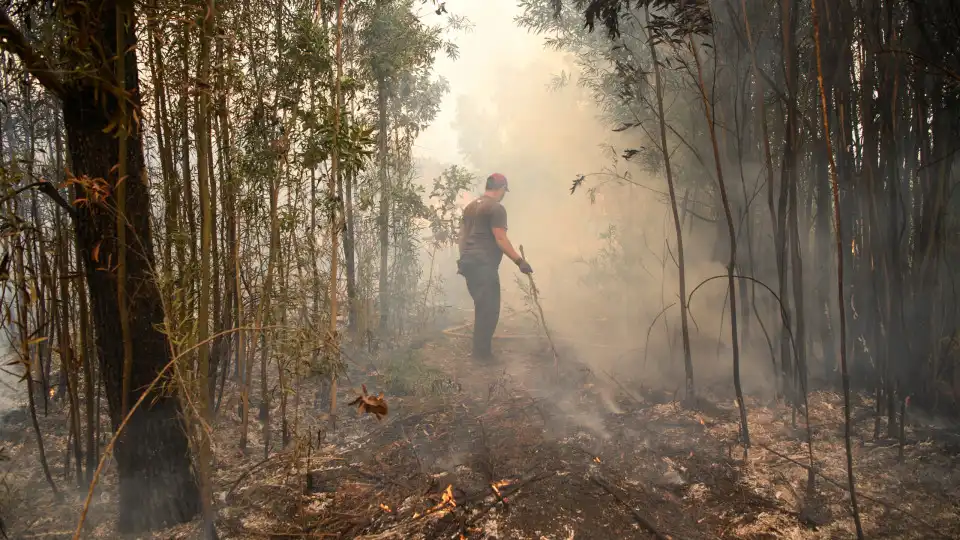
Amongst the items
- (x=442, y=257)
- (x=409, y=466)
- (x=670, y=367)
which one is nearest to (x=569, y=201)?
(x=442, y=257)

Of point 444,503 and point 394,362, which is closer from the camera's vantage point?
point 444,503

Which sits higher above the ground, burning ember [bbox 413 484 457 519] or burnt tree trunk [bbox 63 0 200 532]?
burnt tree trunk [bbox 63 0 200 532]

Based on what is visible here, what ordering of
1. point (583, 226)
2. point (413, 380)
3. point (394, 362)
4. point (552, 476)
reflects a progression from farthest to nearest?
point (583, 226)
point (394, 362)
point (413, 380)
point (552, 476)

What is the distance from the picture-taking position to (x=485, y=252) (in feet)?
20.0

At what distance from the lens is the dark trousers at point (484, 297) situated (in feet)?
20.1

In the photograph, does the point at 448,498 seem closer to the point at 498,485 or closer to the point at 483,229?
the point at 498,485

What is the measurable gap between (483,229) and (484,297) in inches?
30.5

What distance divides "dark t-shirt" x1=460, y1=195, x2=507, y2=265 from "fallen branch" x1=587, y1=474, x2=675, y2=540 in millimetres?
3321

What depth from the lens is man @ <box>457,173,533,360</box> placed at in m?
6.05

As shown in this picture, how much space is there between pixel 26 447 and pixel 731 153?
5768 mm

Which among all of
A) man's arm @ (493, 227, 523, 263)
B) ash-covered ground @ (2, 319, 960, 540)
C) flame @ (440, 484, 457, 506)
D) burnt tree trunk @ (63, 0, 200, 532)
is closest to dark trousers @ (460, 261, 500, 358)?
man's arm @ (493, 227, 523, 263)

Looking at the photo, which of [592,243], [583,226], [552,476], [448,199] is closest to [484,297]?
[448,199]

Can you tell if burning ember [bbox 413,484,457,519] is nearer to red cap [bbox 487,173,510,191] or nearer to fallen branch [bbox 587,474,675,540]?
fallen branch [bbox 587,474,675,540]

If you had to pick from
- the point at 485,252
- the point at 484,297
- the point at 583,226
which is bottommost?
the point at 484,297
